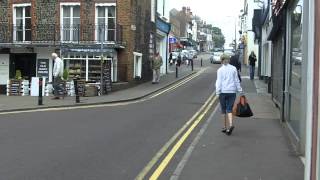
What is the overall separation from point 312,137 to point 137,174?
11.2 feet

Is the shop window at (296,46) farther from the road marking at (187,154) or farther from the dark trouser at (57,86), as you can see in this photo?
the dark trouser at (57,86)

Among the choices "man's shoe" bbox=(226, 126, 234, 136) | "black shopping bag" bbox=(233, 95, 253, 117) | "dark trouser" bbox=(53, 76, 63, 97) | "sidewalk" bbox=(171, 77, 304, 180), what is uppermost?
"dark trouser" bbox=(53, 76, 63, 97)

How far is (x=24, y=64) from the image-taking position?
2998 centimetres

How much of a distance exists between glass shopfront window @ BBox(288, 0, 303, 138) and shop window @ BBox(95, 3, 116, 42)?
1604cm

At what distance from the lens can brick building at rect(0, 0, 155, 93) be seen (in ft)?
92.5

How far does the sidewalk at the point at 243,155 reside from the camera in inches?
340

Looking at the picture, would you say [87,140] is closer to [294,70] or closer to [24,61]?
[294,70]

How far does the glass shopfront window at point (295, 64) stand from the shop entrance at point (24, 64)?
1879 centimetres

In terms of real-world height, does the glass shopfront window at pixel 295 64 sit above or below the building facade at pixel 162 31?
below

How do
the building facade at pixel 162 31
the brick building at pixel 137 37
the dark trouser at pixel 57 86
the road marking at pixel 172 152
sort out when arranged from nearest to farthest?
the road marking at pixel 172 152 < the dark trouser at pixel 57 86 < the brick building at pixel 137 37 < the building facade at pixel 162 31

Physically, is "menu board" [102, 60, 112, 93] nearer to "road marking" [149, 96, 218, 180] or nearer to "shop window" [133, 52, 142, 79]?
"shop window" [133, 52, 142, 79]

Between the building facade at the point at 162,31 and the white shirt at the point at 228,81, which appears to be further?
the building facade at the point at 162,31

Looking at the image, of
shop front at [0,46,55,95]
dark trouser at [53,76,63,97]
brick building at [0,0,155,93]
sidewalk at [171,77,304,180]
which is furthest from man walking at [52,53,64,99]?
sidewalk at [171,77,304,180]

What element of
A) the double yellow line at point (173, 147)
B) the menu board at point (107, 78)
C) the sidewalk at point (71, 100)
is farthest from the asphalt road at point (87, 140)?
the menu board at point (107, 78)
